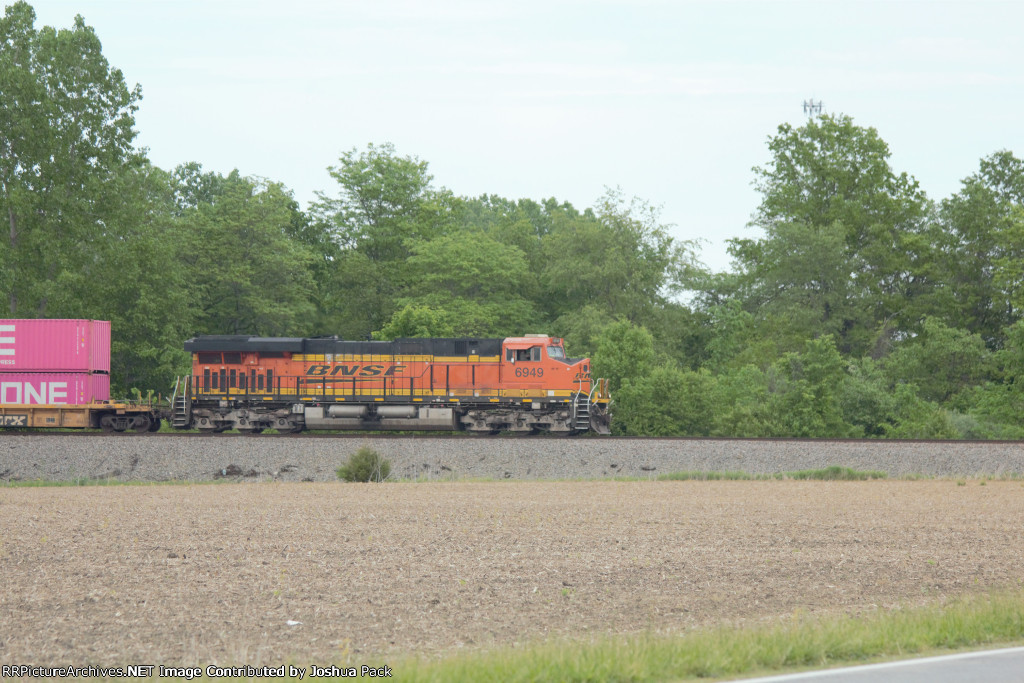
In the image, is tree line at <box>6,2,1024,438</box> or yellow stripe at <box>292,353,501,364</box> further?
tree line at <box>6,2,1024,438</box>

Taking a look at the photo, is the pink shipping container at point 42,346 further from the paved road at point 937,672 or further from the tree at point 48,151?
the paved road at point 937,672

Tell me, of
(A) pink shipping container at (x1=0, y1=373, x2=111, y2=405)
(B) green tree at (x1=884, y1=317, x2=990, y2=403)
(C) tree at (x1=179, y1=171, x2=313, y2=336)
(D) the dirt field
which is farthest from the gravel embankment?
(C) tree at (x1=179, y1=171, x2=313, y2=336)

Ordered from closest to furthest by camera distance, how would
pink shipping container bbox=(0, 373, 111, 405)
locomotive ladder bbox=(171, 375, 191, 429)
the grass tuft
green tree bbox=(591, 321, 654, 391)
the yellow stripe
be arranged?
1. the grass tuft
2. pink shipping container bbox=(0, 373, 111, 405)
3. the yellow stripe
4. locomotive ladder bbox=(171, 375, 191, 429)
5. green tree bbox=(591, 321, 654, 391)

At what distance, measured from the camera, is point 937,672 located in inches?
289

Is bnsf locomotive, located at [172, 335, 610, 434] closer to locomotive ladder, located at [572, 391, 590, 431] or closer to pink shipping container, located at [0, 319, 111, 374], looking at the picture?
locomotive ladder, located at [572, 391, 590, 431]

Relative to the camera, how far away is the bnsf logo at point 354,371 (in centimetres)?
3186

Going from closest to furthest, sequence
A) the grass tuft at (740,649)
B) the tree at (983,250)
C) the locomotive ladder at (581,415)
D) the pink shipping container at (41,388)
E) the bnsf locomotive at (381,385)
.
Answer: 1. the grass tuft at (740,649)
2. the locomotive ladder at (581,415)
3. the pink shipping container at (41,388)
4. the bnsf locomotive at (381,385)
5. the tree at (983,250)

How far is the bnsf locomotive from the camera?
31062mm

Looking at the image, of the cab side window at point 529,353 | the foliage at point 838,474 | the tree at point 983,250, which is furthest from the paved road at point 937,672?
the tree at point 983,250

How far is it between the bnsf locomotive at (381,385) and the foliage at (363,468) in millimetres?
7387

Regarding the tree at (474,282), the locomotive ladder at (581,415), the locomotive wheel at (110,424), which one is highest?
the tree at (474,282)

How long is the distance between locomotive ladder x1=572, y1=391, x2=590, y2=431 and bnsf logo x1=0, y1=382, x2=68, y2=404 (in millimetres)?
15452

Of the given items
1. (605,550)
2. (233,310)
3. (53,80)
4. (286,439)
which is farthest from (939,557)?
(233,310)

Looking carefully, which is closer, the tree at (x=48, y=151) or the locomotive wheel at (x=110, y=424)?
the locomotive wheel at (x=110, y=424)
